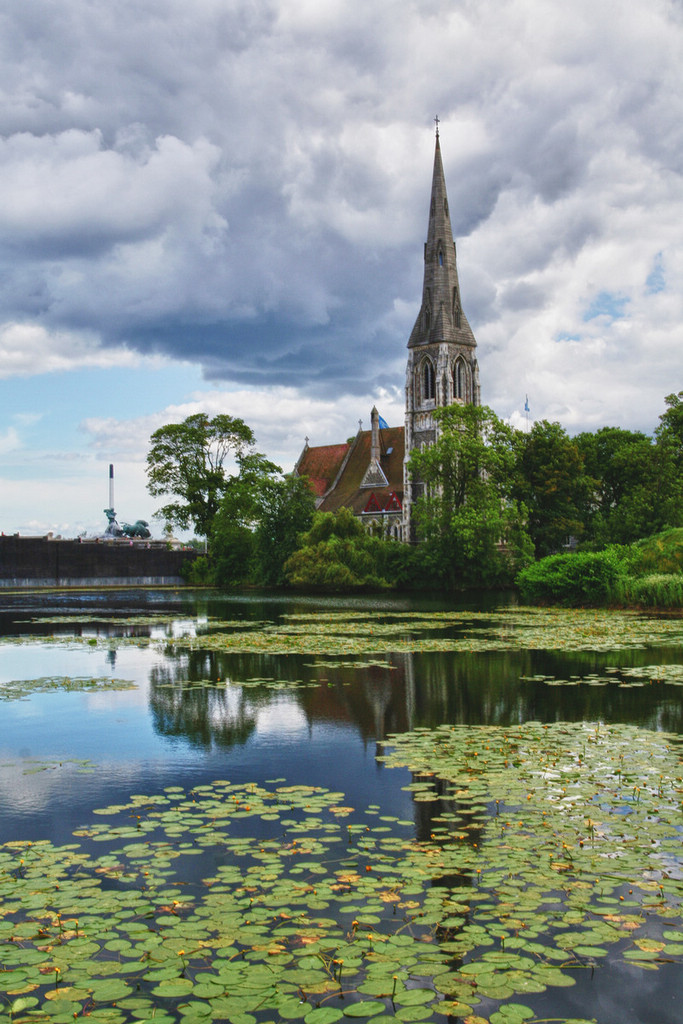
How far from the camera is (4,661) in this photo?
17875 mm

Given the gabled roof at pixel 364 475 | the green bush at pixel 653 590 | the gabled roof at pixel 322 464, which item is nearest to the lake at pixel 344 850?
the green bush at pixel 653 590

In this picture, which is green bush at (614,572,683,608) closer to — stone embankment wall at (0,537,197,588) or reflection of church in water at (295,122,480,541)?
reflection of church in water at (295,122,480,541)

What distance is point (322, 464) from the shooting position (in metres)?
109

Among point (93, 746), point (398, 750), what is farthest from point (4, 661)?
point (398, 750)

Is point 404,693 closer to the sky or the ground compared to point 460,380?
closer to the ground

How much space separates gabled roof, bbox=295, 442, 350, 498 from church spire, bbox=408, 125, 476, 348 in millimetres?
20743

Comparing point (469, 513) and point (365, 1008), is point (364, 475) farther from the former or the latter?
point (365, 1008)

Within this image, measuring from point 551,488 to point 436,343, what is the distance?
96.1ft

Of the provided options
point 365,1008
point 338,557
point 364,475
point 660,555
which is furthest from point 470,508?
point 365,1008

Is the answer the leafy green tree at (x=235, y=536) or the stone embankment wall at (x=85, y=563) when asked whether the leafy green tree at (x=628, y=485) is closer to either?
the leafy green tree at (x=235, y=536)

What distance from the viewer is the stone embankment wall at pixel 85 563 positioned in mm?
81688

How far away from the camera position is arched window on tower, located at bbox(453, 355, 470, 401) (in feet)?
301

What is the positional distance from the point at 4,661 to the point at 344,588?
40.4 m

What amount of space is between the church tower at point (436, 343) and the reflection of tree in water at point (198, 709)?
75182 millimetres
